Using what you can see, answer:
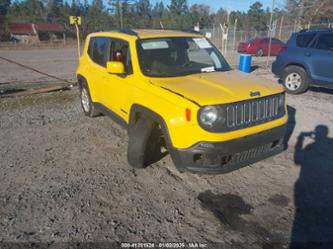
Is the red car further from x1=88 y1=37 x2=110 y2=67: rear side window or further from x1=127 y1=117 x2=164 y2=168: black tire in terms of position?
x1=127 y1=117 x2=164 y2=168: black tire

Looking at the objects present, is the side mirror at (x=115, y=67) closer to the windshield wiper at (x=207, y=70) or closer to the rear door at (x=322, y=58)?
the windshield wiper at (x=207, y=70)

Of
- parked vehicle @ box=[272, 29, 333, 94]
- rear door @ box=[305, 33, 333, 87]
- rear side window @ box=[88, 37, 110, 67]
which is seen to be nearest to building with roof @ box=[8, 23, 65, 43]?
rear side window @ box=[88, 37, 110, 67]

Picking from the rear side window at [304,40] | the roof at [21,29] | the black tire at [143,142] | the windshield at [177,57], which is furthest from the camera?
the roof at [21,29]

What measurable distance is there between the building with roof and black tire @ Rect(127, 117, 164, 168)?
47.5 m

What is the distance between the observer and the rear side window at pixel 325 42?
8.01m

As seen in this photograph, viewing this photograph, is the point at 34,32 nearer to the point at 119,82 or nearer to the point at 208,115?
the point at 119,82

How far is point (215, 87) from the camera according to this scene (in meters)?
3.68

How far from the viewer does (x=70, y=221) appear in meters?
3.17

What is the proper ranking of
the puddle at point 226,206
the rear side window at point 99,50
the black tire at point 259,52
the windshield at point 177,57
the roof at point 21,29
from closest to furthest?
the puddle at point 226,206 < the windshield at point 177,57 < the rear side window at point 99,50 < the black tire at point 259,52 < the roof at point 21,29

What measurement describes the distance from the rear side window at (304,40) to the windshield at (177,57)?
4878 millimetres

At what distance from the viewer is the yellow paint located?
3322 mm

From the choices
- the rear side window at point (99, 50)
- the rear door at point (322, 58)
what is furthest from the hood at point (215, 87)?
the rear door at point (322, 58)

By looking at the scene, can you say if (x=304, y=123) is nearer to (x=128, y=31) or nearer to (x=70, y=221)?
(x=128, y=31)

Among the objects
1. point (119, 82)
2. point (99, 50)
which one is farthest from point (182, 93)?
point (99, 50)
